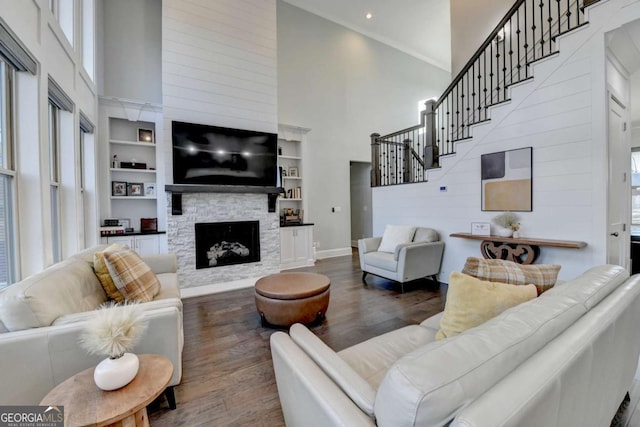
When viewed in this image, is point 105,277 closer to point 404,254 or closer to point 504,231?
point 404,254

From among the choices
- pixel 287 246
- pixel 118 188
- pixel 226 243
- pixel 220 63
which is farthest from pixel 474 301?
pixel 118 188

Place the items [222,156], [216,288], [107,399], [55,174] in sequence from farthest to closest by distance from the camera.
A: [222,156] → [216,288] → [55,174] → [107,399]

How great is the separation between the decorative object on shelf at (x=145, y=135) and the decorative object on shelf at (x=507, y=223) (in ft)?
17.7

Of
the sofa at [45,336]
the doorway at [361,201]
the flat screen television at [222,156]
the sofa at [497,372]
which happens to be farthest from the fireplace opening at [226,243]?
the doorway at [361,201]

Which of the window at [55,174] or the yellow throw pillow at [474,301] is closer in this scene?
the yellow throw pillow at [474,301]

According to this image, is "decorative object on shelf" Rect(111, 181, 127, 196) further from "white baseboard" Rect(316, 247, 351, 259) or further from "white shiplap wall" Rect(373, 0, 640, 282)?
"white shiplap wall" Rect(373, 0, 640, 282)

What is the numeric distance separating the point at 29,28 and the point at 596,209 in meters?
5.24

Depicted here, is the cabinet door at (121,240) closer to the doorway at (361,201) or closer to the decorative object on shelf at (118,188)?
the decorative object on shelf at (118,188)

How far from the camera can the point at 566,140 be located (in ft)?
9.90

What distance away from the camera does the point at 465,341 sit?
2.76 ft

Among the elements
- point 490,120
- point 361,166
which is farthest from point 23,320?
point 361,166

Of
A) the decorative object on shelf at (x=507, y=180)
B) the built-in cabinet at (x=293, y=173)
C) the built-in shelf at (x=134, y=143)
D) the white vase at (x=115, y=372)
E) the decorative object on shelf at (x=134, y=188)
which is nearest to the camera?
the white vase at (x=115, y=372)

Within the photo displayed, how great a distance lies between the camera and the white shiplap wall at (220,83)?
4094 millimetres

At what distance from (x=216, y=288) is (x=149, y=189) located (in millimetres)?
2088
